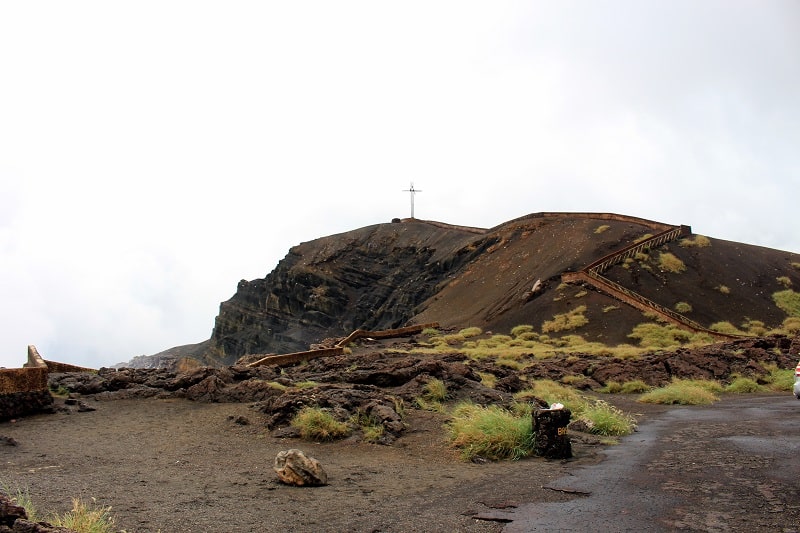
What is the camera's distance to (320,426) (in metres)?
10.6

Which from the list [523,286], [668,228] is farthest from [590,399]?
[668,228]

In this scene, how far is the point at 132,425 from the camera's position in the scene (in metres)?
12.0

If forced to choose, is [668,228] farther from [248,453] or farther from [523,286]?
[248,453]

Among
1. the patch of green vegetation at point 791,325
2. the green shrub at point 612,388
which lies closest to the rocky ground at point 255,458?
the green shrub at point 612,388

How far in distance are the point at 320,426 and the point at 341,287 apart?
65.6 metres

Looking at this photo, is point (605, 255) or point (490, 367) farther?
point (605, 255)

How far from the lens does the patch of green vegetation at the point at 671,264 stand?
1777 inches

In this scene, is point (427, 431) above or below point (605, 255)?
below

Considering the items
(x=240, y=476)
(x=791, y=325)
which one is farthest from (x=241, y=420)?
(x=791, y=325)

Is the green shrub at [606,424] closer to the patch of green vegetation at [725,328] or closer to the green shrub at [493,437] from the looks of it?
the green shrub at [493,437]

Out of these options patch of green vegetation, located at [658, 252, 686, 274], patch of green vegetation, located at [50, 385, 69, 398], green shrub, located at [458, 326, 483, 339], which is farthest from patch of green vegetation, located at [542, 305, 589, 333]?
patch of green vegetation, located at [50, 385, 69, 398]

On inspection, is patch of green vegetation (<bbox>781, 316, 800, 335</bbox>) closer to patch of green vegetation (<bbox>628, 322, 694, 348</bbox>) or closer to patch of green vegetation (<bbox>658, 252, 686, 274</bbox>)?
patch of green vegetation (<bbox>628, 322, 694, 348</bbox>)

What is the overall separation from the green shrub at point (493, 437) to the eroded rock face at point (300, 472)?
94.0 inches

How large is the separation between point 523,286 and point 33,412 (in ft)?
128
